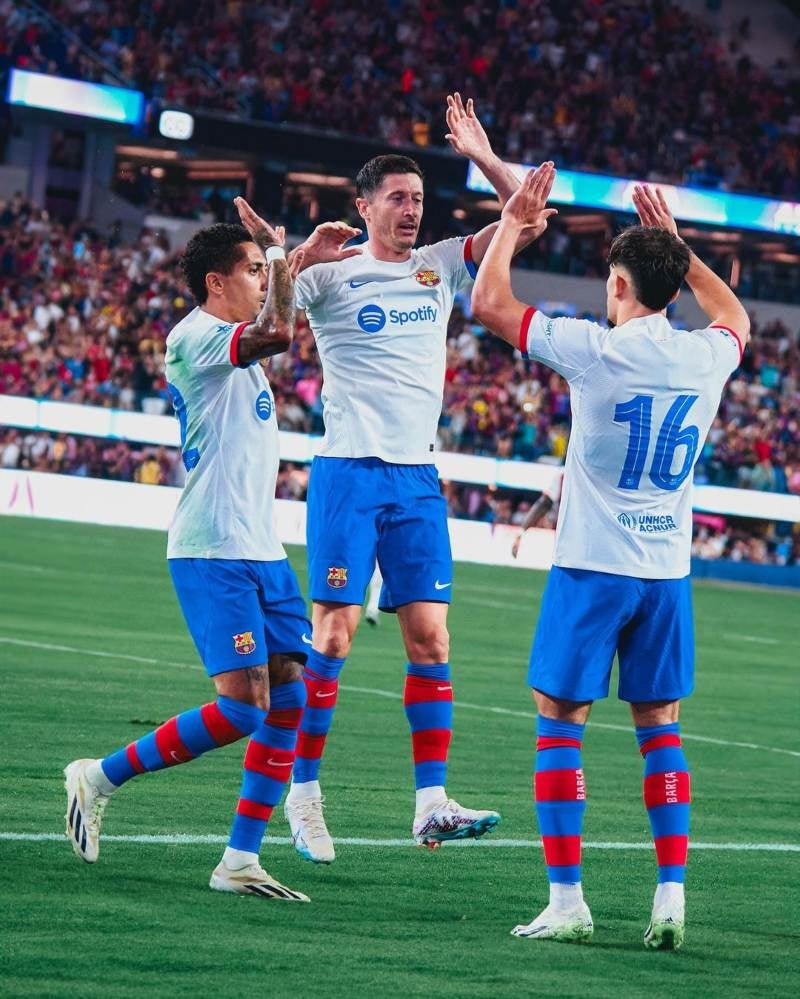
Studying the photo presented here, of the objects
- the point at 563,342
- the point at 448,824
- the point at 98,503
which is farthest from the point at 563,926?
the point at 98,503

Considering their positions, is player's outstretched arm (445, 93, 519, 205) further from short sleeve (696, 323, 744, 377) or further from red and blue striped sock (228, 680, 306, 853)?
red and blue striped sock (228, 680, 306, 853)

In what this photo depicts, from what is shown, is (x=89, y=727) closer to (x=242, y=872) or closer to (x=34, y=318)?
(x=242, y=872)

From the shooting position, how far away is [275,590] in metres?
6.29

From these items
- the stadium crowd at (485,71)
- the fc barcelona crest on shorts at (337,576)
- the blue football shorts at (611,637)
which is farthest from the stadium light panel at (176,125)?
the blue football shorts at (611,637)

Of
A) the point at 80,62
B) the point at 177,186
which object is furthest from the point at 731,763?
the point at 177,186

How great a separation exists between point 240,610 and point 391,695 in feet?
22.0

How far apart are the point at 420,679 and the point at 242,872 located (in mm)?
1552

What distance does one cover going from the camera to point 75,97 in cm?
3512

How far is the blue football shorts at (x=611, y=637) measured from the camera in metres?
5.77

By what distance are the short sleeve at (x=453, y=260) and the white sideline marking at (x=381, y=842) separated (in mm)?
2422

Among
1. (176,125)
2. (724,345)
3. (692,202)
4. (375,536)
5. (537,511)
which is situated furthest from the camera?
(692,202)

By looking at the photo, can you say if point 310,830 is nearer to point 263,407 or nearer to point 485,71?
point 263,407

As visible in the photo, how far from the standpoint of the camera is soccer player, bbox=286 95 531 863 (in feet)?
24.1

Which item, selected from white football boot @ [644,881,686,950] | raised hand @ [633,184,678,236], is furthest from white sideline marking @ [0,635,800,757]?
white football boot @ [644,881,686,950]
